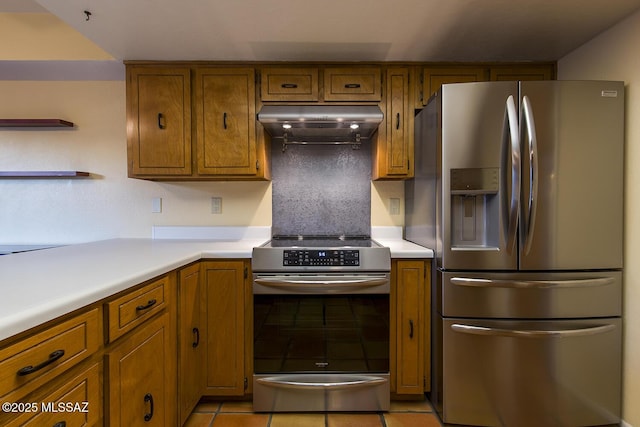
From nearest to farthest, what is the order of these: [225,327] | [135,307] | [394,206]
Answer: [135,307]
[225,327]
[394,206]

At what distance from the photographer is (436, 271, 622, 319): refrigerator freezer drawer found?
170 cm

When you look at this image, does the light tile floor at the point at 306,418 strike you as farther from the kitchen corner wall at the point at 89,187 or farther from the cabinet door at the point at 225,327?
the kitchen corner wall at the point at 89,187

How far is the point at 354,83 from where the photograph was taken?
2.20 metres

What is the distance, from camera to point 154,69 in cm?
220

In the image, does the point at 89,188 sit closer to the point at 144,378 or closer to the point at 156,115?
the point at 156,115

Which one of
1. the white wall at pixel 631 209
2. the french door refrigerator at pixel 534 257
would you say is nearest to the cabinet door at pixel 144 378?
the french door refrigerator at pixel 534 257

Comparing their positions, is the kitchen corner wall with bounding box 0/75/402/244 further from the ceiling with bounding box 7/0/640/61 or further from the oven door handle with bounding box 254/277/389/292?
the oven door handle with bounding box 254/277/389/292

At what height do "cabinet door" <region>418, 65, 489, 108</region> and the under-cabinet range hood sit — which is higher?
"cabinet door" <region>418, 65, 489, 108</region>

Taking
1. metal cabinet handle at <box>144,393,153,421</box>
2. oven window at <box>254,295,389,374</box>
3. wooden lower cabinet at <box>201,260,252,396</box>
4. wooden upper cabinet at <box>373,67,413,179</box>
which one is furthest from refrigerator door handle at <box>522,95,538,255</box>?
metal cabinet handle at <box>144,393,153,421</box>

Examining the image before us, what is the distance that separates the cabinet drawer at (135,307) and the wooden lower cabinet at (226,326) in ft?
1.32

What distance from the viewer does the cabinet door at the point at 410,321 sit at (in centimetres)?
192

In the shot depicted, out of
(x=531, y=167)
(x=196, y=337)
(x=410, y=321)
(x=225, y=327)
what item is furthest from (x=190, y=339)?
(x=531, y=167)

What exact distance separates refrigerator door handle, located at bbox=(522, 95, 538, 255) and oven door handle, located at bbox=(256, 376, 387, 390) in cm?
114

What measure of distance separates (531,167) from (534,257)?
0.46 meters
